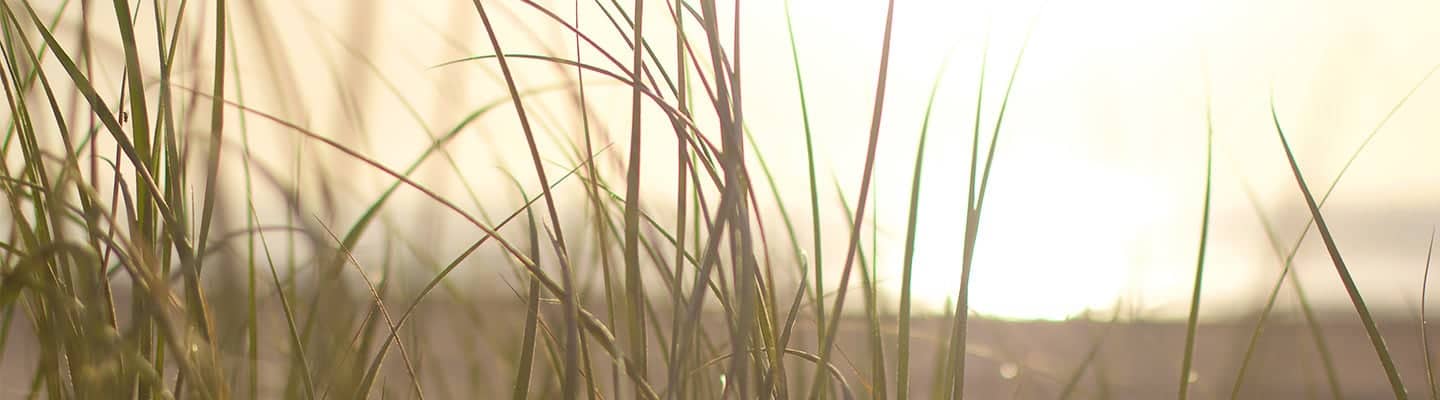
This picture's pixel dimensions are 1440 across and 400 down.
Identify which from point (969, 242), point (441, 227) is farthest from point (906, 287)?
point (441, 227)

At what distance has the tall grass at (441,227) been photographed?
1.34 ft

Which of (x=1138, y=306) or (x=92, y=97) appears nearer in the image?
(x=92, y=97)

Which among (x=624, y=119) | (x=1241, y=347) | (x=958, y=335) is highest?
(x=624, y=119)

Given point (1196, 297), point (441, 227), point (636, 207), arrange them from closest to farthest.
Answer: point (636, 207), point (1196, 297), point (441, 227)

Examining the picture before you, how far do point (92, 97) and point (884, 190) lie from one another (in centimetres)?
47

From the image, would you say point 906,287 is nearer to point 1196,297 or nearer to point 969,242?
point 969,242

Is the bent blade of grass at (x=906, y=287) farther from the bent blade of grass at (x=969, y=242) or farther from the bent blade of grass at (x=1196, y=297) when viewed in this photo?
the bent blade of grass at (x=1196, y=297)

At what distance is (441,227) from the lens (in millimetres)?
851

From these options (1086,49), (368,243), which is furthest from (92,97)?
(1086,49)

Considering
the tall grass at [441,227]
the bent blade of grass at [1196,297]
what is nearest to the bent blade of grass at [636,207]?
the tall grass at [441,227]

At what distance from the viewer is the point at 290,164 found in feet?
2.36

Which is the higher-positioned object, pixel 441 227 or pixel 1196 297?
pixel 441 227

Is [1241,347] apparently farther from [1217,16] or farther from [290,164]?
[290,164]

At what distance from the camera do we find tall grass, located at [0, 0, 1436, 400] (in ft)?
1.34
